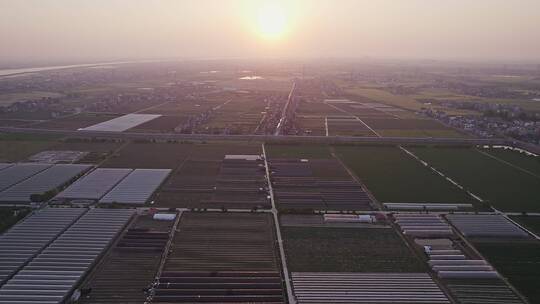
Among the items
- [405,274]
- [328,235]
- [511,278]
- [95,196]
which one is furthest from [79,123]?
[511,278]

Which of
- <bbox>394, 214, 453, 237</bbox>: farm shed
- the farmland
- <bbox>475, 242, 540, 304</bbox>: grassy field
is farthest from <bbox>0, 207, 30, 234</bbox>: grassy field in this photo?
<bbox>475, 242, 540, 304</bbox>: grassy field

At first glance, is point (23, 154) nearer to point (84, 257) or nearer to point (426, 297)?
point (84, 257)

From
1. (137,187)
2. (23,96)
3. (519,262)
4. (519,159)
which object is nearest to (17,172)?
(137,187)

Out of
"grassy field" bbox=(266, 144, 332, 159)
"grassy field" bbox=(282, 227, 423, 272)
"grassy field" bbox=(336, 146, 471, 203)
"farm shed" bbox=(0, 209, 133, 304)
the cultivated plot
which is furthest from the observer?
"grassy field" bbox=(266, 144, 332, 159)

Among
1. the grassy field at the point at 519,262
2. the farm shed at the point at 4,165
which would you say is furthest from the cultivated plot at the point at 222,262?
the farm shed at the point at 4,165

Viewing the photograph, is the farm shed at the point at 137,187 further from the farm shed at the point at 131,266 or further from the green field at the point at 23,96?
the green field at the point at 23,96

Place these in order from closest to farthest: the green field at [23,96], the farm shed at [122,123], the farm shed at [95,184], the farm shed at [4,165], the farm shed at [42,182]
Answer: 1. the farm shed at [42,182]
2. the farm shed at [95,184]
3. the farm shed at [4,165]
4. the farm shed at [122,123]
5. the green field at [23,96]

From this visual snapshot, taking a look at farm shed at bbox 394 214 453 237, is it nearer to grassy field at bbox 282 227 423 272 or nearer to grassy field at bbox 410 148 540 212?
grassy field at bbox 282 227 423 272
